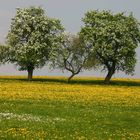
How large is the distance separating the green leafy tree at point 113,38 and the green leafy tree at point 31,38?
25.6ft

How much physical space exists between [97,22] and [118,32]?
5.63 meters

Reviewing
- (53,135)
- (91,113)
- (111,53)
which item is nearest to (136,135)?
(53,135)

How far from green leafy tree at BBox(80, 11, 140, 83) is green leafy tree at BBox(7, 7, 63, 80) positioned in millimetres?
7809

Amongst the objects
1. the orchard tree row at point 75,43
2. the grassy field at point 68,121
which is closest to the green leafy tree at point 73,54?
the orchard tree row at point 75,43

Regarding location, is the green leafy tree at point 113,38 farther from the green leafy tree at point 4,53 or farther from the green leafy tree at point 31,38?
the green leafy tree at point 4,53

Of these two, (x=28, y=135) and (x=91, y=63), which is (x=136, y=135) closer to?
(x=28, y=135)

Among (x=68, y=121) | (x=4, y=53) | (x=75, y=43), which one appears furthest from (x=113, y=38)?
(x=68, y=121)

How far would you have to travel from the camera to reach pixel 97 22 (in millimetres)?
106688

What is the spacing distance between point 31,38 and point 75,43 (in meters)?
12.2

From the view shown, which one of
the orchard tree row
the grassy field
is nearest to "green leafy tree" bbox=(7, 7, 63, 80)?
the orchard tree row

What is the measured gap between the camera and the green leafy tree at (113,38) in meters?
103

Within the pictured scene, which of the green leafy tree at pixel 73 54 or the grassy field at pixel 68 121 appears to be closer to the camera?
the grassy field at pixel 68 121

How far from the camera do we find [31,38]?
105375 mm

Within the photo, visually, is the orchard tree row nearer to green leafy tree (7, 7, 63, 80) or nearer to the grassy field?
green leafy tree (7, 7, 63, 80)
